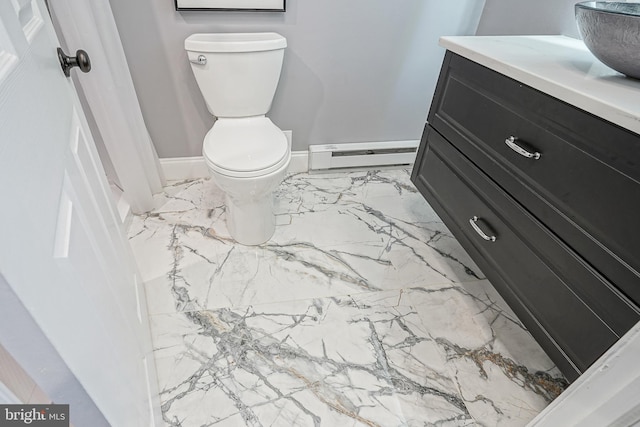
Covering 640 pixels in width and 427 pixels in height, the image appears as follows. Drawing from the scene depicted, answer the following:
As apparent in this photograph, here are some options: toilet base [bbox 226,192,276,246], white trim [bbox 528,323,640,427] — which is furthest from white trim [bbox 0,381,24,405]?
toilet base [bbox 226,192,276,246]

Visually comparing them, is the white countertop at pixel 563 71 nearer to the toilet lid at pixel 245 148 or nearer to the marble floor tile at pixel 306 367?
the toilet lid at pixel 245 148

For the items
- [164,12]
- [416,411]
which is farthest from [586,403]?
[164,12]

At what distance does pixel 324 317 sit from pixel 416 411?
1.42 feet

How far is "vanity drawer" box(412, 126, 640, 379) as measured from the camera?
0.77 m

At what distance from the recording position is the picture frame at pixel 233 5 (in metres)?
1.45

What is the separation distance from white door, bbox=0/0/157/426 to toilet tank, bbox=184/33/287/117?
31.3 inches

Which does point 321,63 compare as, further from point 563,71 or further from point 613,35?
point 613,35

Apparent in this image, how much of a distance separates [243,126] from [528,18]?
53.3 inches

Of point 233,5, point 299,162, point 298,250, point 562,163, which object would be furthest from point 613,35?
point 299,162

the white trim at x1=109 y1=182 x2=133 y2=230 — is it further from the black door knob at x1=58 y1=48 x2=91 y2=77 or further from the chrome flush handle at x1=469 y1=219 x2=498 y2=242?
the chrome flush handle at x1=469 y1=219 x2=498 y2=242

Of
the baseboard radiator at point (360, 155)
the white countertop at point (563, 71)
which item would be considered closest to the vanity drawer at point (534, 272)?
the white countertop at point (563, 71)

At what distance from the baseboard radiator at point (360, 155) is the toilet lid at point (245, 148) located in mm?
510

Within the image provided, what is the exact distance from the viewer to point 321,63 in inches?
68.9

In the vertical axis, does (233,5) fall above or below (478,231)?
above
